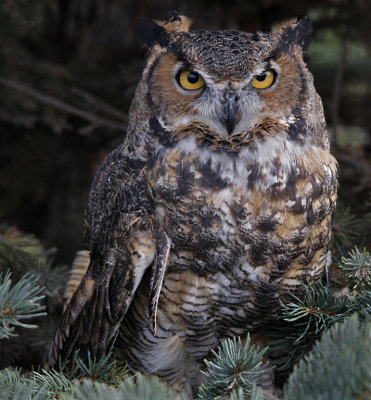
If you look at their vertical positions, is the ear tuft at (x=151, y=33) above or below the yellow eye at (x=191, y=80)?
above

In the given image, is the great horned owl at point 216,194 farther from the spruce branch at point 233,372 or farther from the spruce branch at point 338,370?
the spruce branch at point 338,370

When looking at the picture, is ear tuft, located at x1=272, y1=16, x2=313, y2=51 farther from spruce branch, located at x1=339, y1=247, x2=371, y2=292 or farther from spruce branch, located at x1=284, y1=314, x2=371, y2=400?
spruce branch, located at x1=284, y1=314, x2=371, y2=400

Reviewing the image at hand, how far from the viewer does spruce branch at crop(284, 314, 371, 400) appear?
0.79 m

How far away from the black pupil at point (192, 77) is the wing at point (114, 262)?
1.00 ft

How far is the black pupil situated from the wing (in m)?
0.31

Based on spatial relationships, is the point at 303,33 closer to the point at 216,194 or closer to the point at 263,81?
the point at 263,81

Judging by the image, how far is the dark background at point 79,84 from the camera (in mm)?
2484

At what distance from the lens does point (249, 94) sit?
148 cm

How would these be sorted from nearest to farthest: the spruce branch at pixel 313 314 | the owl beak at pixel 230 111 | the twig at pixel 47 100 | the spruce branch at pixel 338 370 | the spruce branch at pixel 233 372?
1. the spruce branch at pixel 338 370
2. the spruce branch at pixel 233 372
3. the spruce branch at pixel 313 314
4. the owl beak at pixel 230 111
5. the twig at pixel 47 100

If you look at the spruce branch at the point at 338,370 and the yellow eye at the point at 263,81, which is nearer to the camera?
the spruce branch at the point at 338,370

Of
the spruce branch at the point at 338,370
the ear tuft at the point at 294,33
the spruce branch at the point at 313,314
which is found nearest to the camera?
the spruce branch at the point at 338,370

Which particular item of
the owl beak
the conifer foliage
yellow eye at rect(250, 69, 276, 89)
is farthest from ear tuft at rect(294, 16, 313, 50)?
the conifer foliage

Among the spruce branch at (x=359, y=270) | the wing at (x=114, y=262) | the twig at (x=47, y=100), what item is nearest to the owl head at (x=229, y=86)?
the wing at (x=114, y=262)

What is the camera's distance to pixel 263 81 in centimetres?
150
